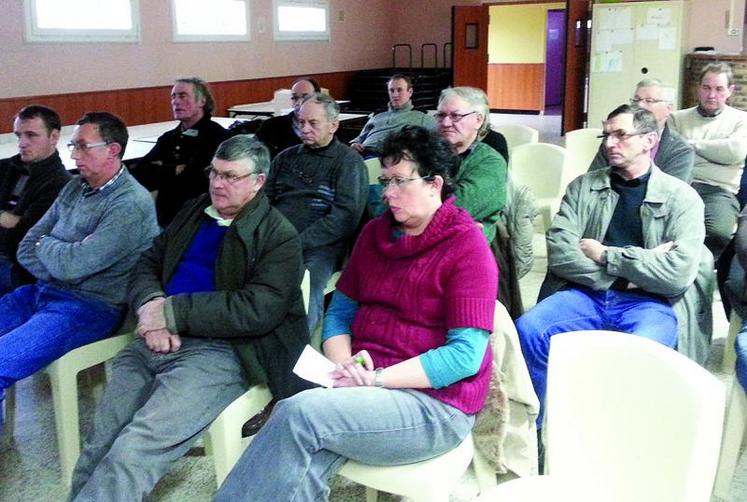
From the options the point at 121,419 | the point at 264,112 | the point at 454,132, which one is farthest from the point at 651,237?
the point at 264,112

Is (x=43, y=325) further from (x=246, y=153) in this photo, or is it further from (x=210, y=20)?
(x=210, y=20)

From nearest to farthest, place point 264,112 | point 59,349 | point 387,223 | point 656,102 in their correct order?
point 387,223 → point 59,349 → point 656,102 → point 264,112

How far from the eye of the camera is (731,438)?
2.17 m

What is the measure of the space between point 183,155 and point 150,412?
2.28 meters

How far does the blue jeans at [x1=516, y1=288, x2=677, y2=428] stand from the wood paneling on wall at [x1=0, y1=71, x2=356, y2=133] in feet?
15.3

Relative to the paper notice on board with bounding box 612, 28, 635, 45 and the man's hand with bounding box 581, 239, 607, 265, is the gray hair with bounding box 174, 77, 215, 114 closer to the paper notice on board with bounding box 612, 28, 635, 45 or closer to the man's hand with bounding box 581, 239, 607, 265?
the man's hand with bounding box 581, 239, 607, 265

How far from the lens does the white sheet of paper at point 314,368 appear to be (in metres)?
1.88

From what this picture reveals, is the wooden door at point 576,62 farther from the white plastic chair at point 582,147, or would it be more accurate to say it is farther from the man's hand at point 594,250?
the man's hand at point 594,250

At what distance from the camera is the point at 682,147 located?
323 centimetres

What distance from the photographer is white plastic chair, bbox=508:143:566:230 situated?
160 inches

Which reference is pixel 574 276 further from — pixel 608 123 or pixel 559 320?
pixel 608 123

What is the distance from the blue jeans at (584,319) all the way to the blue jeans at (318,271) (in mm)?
826

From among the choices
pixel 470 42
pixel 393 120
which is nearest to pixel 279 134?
pixel 393 120

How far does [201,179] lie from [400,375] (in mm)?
2354
